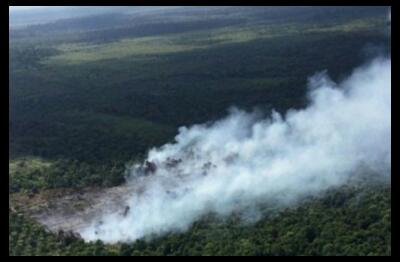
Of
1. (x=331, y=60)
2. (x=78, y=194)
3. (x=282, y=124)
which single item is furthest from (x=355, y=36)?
(x=78, y=194)

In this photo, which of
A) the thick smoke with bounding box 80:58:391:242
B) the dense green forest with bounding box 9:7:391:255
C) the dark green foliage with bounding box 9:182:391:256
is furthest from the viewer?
the thick smoke with bounding box 80:58:391:242

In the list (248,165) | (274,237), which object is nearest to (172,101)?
(248,165)

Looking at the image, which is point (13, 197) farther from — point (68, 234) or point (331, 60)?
point (331, 60)

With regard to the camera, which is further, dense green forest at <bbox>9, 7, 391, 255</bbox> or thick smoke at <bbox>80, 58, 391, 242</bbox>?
thick smoke at <bbox>80, 58, 391, 242</bbox>

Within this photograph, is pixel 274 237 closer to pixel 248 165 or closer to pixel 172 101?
pixel 248 165

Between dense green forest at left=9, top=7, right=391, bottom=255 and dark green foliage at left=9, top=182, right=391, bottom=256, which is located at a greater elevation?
dense green forest at left=9, top=7, right=391, bottom=255

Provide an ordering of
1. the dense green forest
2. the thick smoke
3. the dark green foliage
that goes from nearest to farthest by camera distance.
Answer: the dark green foliage
the dense green forest
the thick smoke
